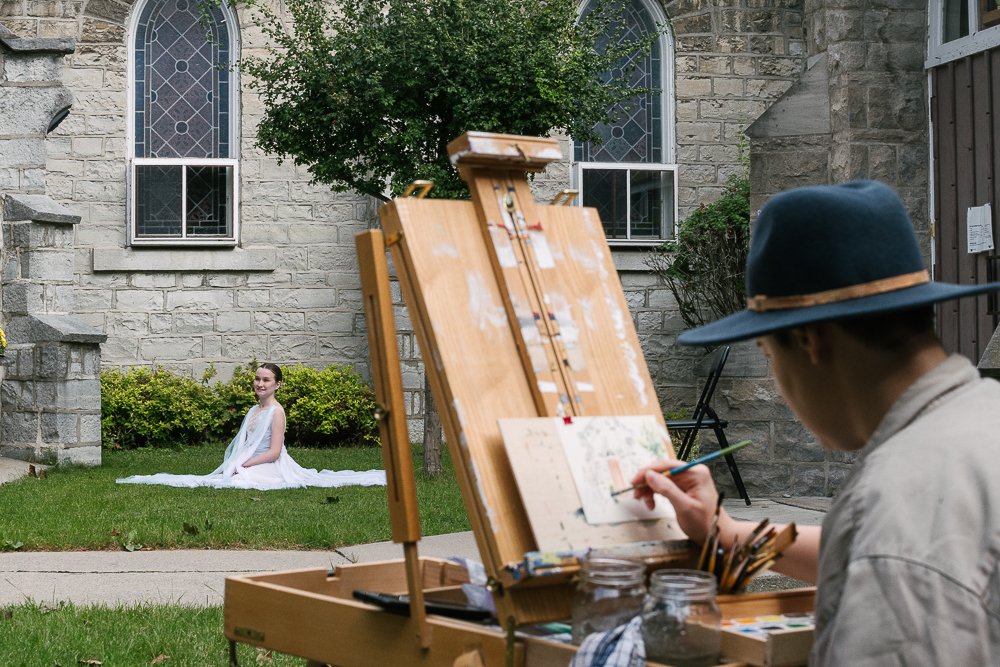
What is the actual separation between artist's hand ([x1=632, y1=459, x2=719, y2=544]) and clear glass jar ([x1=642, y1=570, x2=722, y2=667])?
341 millimetres

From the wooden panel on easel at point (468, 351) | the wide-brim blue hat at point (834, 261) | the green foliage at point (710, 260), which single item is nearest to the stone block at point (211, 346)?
the green foliage at point (710, 260)

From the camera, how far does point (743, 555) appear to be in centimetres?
247

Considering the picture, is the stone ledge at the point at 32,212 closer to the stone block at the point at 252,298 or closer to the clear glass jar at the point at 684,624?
the stone block at the point at 252,298

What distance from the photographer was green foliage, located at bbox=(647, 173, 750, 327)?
50.0ft

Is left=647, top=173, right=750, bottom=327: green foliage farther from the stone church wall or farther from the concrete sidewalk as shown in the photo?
the concrete sidewalk

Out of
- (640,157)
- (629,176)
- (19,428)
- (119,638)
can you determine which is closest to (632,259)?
(629,176)

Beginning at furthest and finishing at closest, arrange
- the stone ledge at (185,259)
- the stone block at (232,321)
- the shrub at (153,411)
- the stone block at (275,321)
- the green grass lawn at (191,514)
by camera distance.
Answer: the stone block at (275,321) → the stone block at (232,321) → the stone ledge at (185,259) → the shrub at (153,411) → the green grass lawn at (191,514)

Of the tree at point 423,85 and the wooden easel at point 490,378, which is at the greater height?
the tree at point 423,85

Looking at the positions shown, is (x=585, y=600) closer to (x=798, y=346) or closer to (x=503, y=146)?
(x=798, y=346)

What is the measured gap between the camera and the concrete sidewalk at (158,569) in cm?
619

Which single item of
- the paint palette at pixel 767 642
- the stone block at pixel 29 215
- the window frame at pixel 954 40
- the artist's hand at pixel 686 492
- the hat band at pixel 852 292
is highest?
the window frame at pixel 954 40

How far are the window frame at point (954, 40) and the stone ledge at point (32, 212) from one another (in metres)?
8.36

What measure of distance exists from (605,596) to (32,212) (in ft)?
38.3

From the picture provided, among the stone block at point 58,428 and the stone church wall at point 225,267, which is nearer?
the stone block at point 58,428
